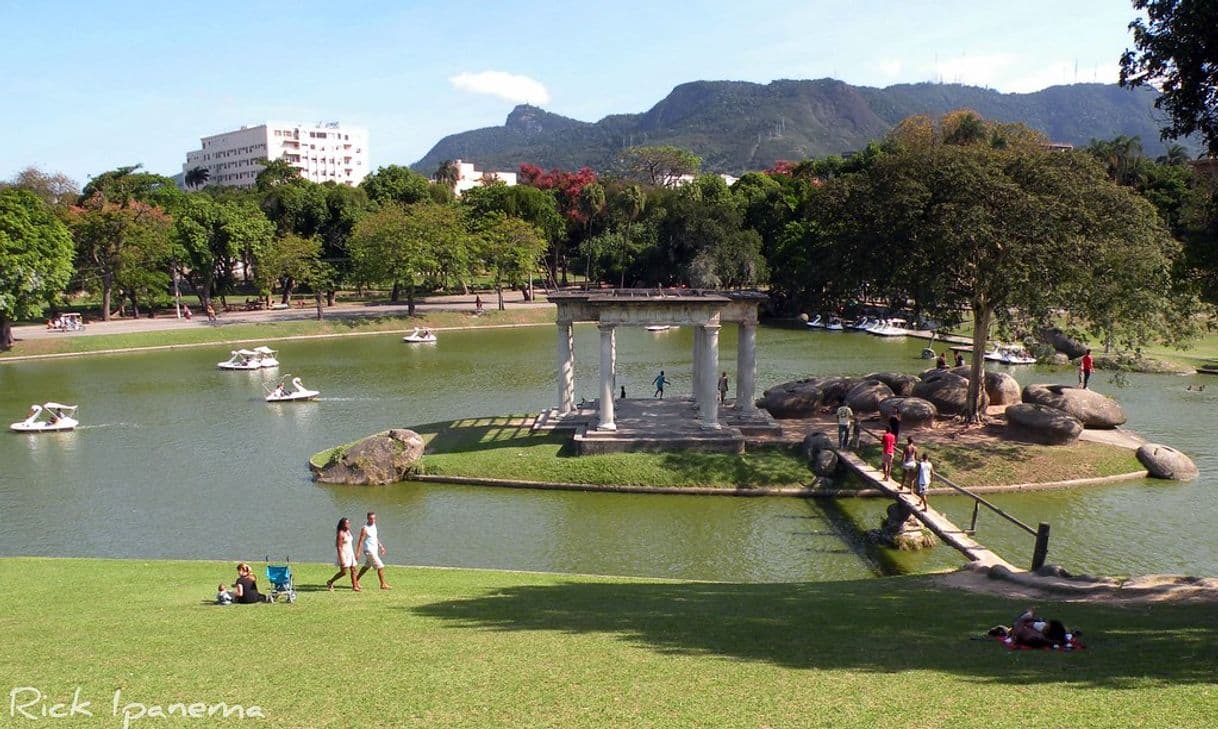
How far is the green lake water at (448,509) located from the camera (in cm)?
2453

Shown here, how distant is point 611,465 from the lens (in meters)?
32.2

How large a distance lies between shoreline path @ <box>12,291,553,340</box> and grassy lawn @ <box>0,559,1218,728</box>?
68272mm

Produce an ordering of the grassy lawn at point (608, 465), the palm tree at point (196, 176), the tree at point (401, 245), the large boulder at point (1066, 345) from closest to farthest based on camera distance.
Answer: the grassy lawn at point (608, 465) < the large boulder at point (1066, 345) < the tree at point (401, 245) < the palm tree at point (196, 176)

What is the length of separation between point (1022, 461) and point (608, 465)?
15.8 meters

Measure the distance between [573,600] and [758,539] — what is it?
9.74 m

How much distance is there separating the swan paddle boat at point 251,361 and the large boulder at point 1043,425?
163 ft

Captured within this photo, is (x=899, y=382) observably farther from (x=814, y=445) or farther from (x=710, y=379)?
(x=710, y=379)

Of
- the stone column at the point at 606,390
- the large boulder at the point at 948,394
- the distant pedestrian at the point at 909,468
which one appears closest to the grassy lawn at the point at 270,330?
the stone column at the point at 606,390

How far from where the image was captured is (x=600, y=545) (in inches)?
1014

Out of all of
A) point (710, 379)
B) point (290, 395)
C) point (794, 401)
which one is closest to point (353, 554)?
point (710, 379)

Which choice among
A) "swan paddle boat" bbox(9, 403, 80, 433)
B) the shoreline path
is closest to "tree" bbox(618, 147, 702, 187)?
the shoreline path

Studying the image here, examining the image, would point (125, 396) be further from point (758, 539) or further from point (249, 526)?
point (758, 539)

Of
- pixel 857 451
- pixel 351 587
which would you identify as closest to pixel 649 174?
pixel 857 451

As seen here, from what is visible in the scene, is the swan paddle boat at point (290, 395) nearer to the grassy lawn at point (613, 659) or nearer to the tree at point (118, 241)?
the grassy lawn at point (613, 659)
